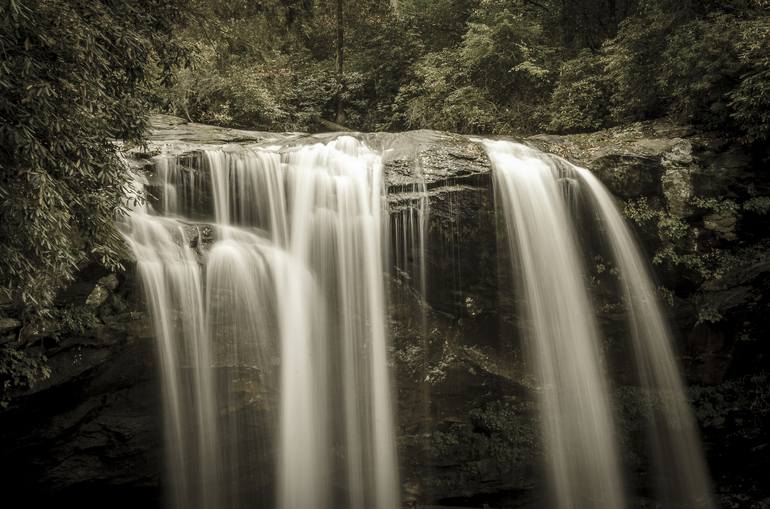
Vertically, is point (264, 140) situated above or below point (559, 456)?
above

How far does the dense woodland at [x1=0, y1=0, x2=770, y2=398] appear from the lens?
18.1 feet

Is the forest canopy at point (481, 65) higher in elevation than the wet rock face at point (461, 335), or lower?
higher

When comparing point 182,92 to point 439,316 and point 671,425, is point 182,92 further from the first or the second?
point 671,425

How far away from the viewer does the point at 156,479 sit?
27.0 feet

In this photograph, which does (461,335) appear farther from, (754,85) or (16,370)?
(754,85)

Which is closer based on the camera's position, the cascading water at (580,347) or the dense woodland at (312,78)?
the dense woodland at (312,78)

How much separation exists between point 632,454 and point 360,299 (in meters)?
5.13

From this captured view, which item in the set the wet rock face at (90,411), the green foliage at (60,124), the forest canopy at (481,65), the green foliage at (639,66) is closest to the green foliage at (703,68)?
the forest canopy at (481,65)

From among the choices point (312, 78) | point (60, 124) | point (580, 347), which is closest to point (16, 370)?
point (60, 124)

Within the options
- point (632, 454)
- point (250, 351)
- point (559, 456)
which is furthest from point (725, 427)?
point (250, 351)

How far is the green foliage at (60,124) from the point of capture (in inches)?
209

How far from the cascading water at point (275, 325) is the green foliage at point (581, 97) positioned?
5900 mm

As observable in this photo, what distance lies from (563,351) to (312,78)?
481 inches

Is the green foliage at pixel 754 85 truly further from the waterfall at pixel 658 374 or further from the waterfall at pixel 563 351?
the waterfall at pixel 563 351
